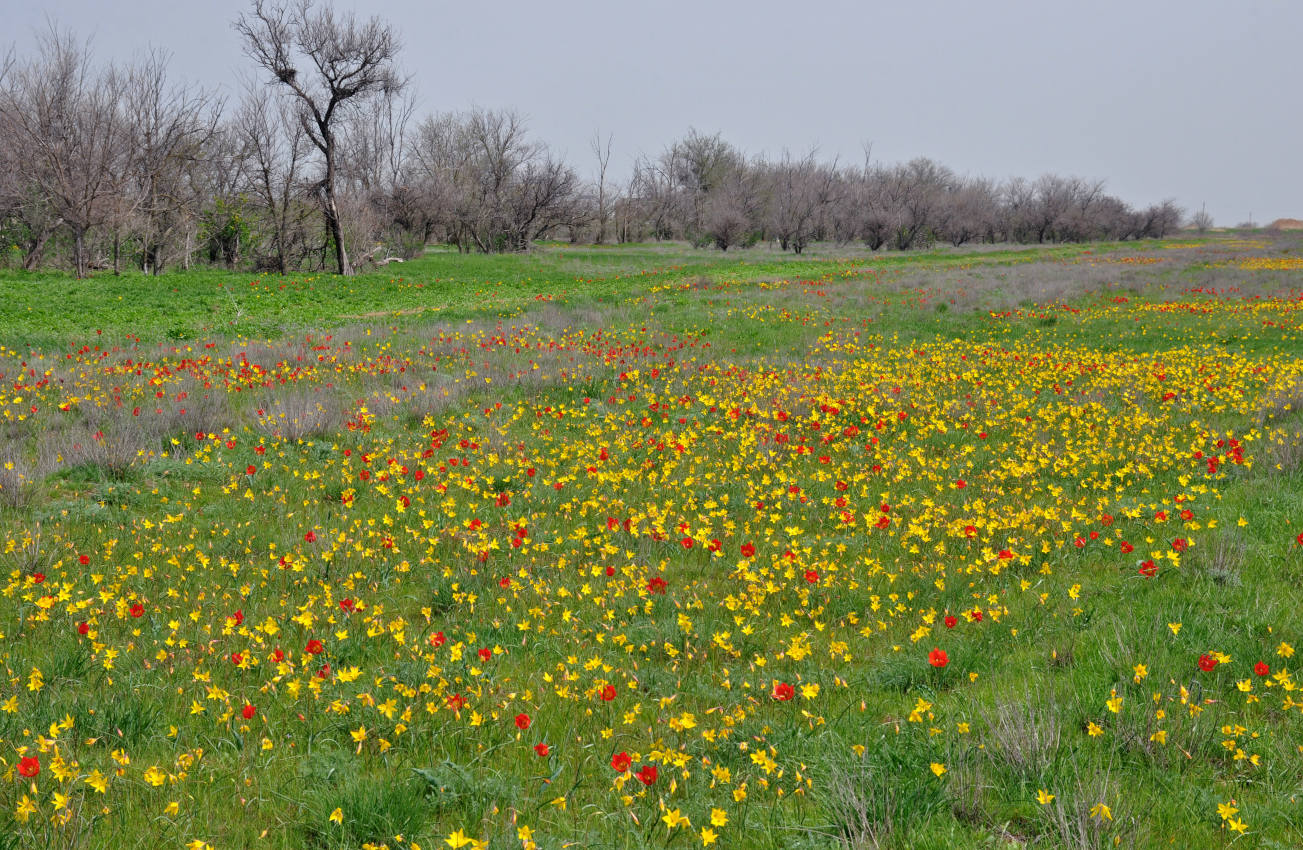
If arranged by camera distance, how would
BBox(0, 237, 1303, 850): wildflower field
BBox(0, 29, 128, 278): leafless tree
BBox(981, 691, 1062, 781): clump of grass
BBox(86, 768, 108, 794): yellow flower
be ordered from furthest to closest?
BBox(0, 29, 128, 278): leafless tree < BBox(981, 691, 1062, 781): clump of grass < BBox(0, 237, 1303, 850): wildflower field < BBox(86, 768, 108, 794): yellow flower

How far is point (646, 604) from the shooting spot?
4613 millimetres

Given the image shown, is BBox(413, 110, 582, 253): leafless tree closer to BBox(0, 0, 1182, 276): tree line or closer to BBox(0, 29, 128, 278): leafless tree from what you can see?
BBox(0, 0, 1182, 276): tree line

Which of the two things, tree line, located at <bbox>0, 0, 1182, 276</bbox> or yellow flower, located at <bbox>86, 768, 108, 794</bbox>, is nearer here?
yellow flower, located at <bbox>86, 768, 108, 794</bbox>

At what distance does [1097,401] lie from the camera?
962 cm

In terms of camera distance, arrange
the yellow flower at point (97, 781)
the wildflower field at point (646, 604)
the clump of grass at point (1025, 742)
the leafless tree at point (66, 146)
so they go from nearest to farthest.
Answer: the yellow flower at point (97, 781) → the wildflower field at point (646, 604) → the clump of grass at point (1025, 742) → the leafless tree at point (66, 146)

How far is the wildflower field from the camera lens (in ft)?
9.21

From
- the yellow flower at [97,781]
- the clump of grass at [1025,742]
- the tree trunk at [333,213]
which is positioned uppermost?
the tree trunk at [333,213]

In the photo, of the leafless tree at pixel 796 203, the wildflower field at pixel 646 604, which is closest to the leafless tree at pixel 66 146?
the wildflower field at pixel 646 604

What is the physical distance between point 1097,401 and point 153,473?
11050 millimetres

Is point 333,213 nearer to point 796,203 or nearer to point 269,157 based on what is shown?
point 269,157

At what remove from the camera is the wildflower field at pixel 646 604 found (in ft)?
9.21

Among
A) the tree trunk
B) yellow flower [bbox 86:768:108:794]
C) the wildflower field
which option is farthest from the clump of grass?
the tree trunk

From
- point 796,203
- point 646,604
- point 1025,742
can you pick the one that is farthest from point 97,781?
point 796,203

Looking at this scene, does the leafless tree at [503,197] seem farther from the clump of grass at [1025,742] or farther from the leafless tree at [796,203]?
the clump of grass at [1025,742]
